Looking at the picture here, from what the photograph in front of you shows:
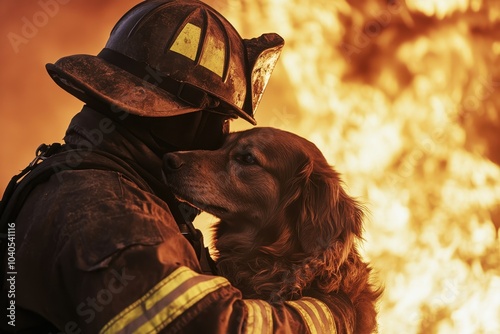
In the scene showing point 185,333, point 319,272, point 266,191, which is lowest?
point 185,333

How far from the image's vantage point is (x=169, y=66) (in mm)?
4688

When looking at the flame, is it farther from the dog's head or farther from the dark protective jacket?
the dark protective jacket

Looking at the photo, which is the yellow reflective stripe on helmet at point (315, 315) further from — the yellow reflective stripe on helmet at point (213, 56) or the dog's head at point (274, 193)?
the yellow reflective stripe on helmet at point (213, 56)

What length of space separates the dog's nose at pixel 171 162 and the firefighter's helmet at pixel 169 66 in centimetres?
25

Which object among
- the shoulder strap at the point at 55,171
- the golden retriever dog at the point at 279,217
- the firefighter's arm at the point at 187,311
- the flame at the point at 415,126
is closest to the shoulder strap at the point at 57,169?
the shoulder strap at the point at 55,171

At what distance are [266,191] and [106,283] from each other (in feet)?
5.30

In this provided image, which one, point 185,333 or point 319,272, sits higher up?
point 319,272

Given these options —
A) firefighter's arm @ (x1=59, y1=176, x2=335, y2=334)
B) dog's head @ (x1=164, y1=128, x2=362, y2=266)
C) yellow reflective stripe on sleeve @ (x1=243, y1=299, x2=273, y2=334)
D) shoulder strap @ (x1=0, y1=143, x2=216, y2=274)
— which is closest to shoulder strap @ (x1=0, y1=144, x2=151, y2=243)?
shoulder strap @ (x1=0, y1=143, x2=216, y2=274)

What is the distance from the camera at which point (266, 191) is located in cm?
496

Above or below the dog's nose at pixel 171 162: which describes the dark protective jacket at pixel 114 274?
below

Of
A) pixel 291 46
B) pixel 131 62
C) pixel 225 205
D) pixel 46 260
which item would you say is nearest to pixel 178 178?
pixel 225 205

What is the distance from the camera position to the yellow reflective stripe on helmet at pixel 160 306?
11.5ft

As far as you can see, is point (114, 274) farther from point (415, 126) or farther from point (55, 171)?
point (415, 126)

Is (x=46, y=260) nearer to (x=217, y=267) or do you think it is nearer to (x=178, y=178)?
(x=178, y=178)
